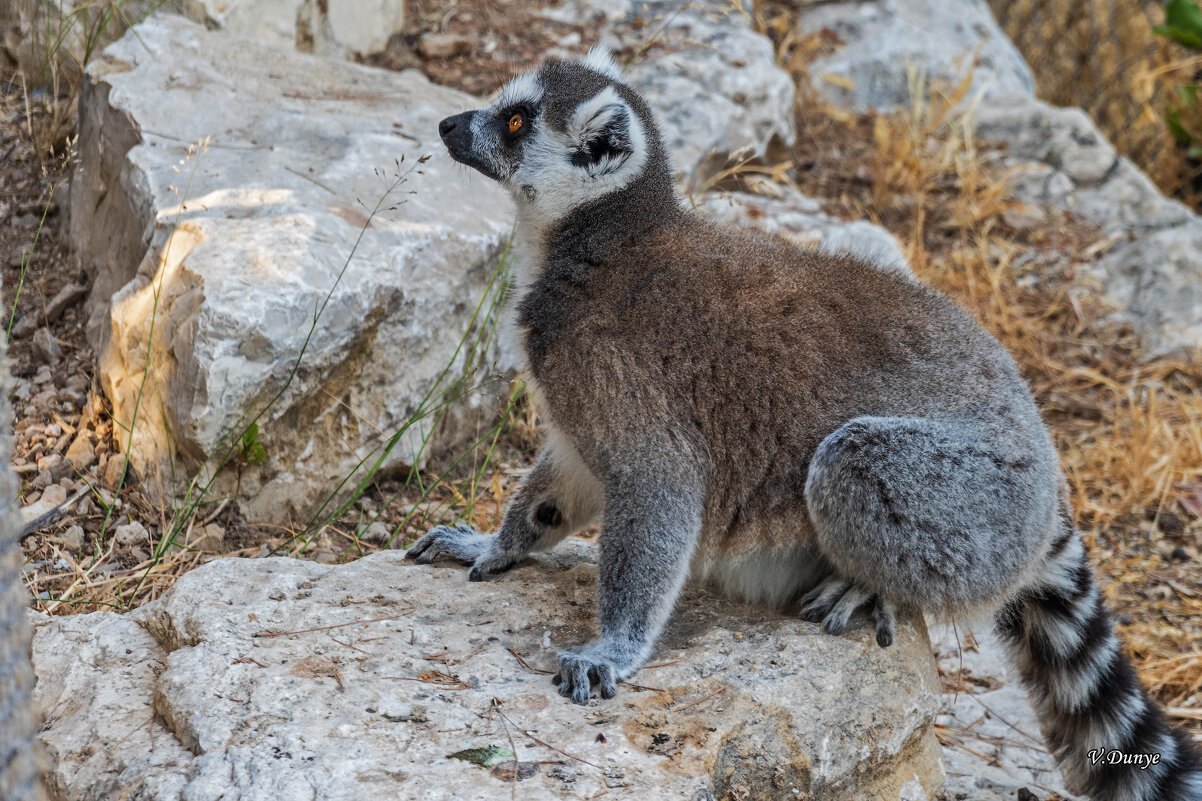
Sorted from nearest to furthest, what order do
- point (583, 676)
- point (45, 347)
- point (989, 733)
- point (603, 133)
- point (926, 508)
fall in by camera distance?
1. point (583, 676)
2. point (926, 508)
3. point (603, 133)
4. point (989, 733)
5. point (45, 347)

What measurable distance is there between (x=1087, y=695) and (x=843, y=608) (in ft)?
2.73

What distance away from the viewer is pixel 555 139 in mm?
3584

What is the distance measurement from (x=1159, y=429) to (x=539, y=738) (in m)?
4.29

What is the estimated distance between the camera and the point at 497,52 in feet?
22.8

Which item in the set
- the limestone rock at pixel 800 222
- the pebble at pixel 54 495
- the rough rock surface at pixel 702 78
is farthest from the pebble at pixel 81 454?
the rough rock surface at pixel 702 78

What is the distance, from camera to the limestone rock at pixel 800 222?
19.9 feet

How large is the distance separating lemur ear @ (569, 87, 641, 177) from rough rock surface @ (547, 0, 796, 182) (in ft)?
8.91

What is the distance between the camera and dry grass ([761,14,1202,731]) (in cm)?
494

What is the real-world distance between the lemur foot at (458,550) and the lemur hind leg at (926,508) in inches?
43.9

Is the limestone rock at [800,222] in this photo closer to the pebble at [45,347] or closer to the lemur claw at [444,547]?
the lemur claw at [444,547]

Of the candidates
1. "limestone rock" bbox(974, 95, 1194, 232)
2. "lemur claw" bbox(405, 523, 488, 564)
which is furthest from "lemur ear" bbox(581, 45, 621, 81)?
"limestone rock" bbox(974, 95, 1194, 232)

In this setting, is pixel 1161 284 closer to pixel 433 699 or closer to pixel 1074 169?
pixel 1074 169

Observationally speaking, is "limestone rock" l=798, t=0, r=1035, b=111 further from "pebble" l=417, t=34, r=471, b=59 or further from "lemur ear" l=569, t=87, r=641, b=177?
"lemur ear" l=569, t=87, r=641, b=177

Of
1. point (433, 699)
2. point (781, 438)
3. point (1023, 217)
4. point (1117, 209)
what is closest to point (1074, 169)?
point (1117, 209)
